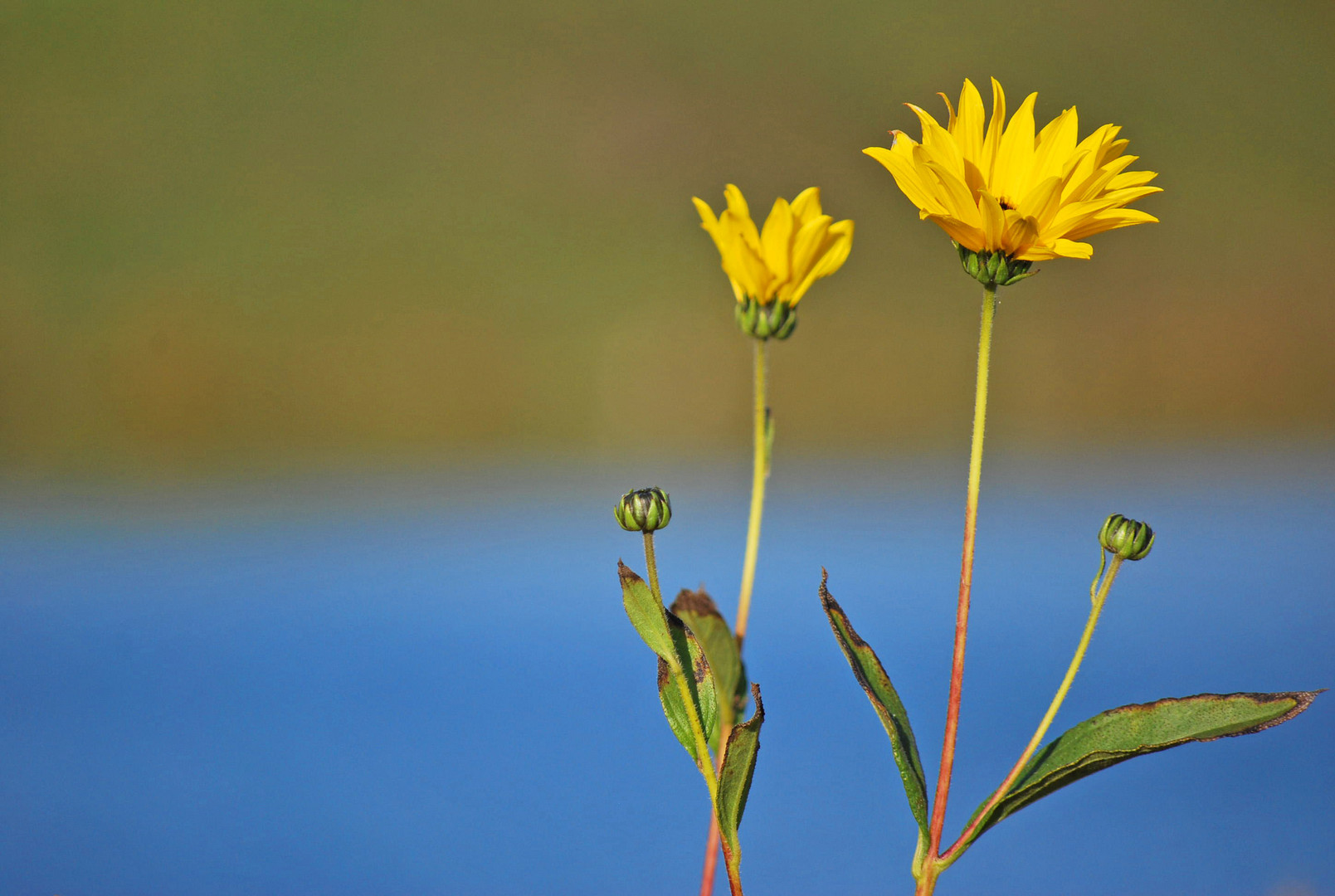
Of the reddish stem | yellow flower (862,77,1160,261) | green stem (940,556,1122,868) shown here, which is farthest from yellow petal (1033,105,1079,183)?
the reddish stem

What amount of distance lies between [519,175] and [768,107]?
860 mm

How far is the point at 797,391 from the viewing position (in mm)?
2234

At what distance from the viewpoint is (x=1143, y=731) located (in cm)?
27

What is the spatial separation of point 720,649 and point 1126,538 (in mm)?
143

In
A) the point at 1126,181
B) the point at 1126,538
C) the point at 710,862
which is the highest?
the point at 1126,181

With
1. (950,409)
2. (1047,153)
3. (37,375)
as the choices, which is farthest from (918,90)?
(1047,153)

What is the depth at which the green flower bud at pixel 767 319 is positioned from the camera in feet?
1.04

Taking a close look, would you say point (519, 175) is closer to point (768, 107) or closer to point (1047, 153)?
point (768, 107)

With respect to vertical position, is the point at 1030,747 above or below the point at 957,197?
below

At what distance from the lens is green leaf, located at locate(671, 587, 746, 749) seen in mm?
335

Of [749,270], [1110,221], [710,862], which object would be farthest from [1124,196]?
[710,862]

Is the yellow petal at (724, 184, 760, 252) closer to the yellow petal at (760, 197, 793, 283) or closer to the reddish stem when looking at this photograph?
the yellow petal at (760, 197, 793, 283)

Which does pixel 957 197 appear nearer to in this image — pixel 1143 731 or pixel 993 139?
pixel 993 139

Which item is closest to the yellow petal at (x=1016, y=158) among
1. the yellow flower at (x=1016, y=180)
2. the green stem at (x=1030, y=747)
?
the yellow flower at (x=1016, y=180)
